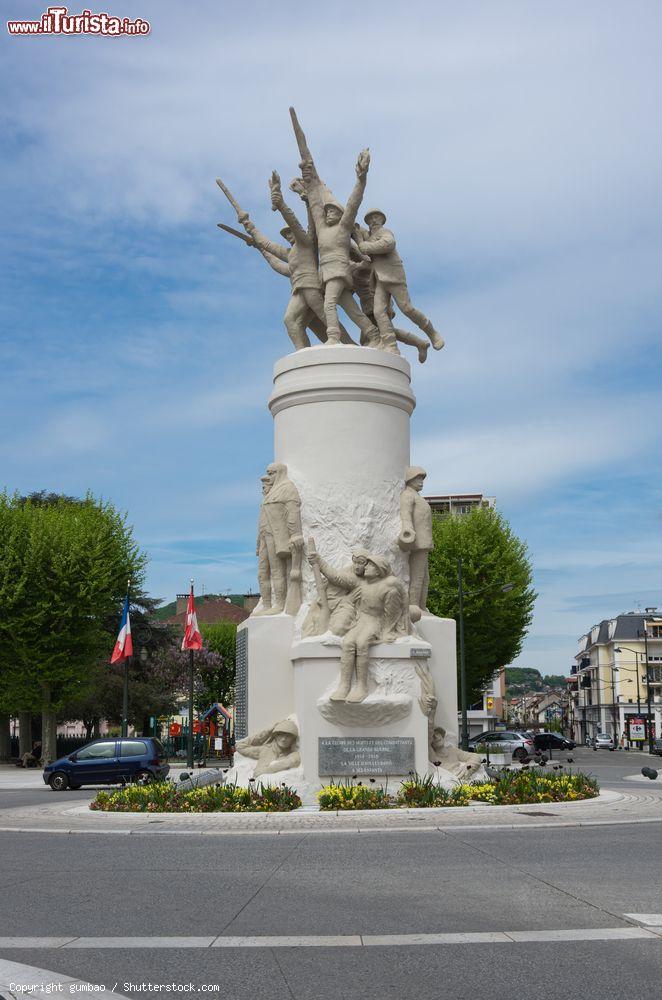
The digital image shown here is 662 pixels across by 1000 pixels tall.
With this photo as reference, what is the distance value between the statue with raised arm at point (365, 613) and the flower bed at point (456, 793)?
1.68 m

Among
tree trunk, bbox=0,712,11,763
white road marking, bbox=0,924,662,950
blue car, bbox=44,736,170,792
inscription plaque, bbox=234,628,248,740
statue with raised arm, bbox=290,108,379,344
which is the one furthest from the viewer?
tree trunk, bbox=0,712,11,763

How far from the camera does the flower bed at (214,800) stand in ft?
56.1

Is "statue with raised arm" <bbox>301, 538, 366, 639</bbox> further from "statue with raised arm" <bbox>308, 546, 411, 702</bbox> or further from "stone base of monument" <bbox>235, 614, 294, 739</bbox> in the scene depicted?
"stone base of monument" <bbox>235, 614, 294, 739</bbox>

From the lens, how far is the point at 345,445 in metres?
20.5

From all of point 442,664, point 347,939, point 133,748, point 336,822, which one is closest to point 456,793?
point 336,822

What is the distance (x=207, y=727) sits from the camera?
55219 millimetres

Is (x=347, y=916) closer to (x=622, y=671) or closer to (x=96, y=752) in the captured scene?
(x=96, y=752)

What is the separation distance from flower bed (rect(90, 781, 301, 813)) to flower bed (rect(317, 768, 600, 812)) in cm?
65

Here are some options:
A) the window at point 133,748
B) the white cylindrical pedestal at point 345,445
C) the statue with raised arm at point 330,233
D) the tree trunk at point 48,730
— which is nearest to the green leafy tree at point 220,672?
the tree trunk at point 48,730

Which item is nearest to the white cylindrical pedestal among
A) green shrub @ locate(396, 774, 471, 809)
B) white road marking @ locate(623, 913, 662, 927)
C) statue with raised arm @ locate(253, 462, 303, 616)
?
statue with raised arm @ locate(253, 462, 303, 616)

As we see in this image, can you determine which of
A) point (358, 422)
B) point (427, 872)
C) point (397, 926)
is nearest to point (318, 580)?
point (358, 422)

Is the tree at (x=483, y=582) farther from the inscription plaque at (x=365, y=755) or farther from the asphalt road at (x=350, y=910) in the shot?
the asphalt road at (x=350, y=910)

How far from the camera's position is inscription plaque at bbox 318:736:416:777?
60.0ft

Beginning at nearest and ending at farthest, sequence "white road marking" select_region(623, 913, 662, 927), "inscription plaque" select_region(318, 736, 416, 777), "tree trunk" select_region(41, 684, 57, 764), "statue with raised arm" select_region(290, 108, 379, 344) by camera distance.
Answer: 1. "white road marking" select_region(623, 913, 662, 927)
2. "inscription plaque" select_region(318, 736, 416, 777)
3. "statue with raised arm" select_region(290, 108, 379, 344)
4. "tree trunk" select_region(41, 684, 57, 764)
